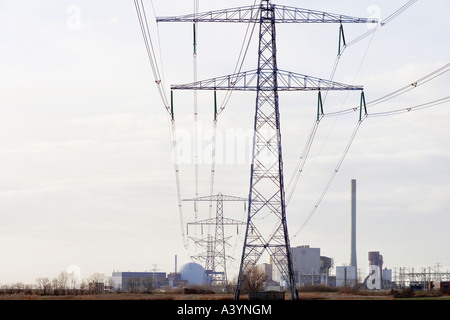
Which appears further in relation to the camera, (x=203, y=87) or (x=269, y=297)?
(x=269, y=297)

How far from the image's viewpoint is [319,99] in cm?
5847

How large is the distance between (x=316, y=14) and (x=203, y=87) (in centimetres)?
951

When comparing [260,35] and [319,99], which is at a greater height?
[260,35]

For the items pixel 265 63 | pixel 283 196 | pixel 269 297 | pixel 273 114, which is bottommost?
pixel 269 297
